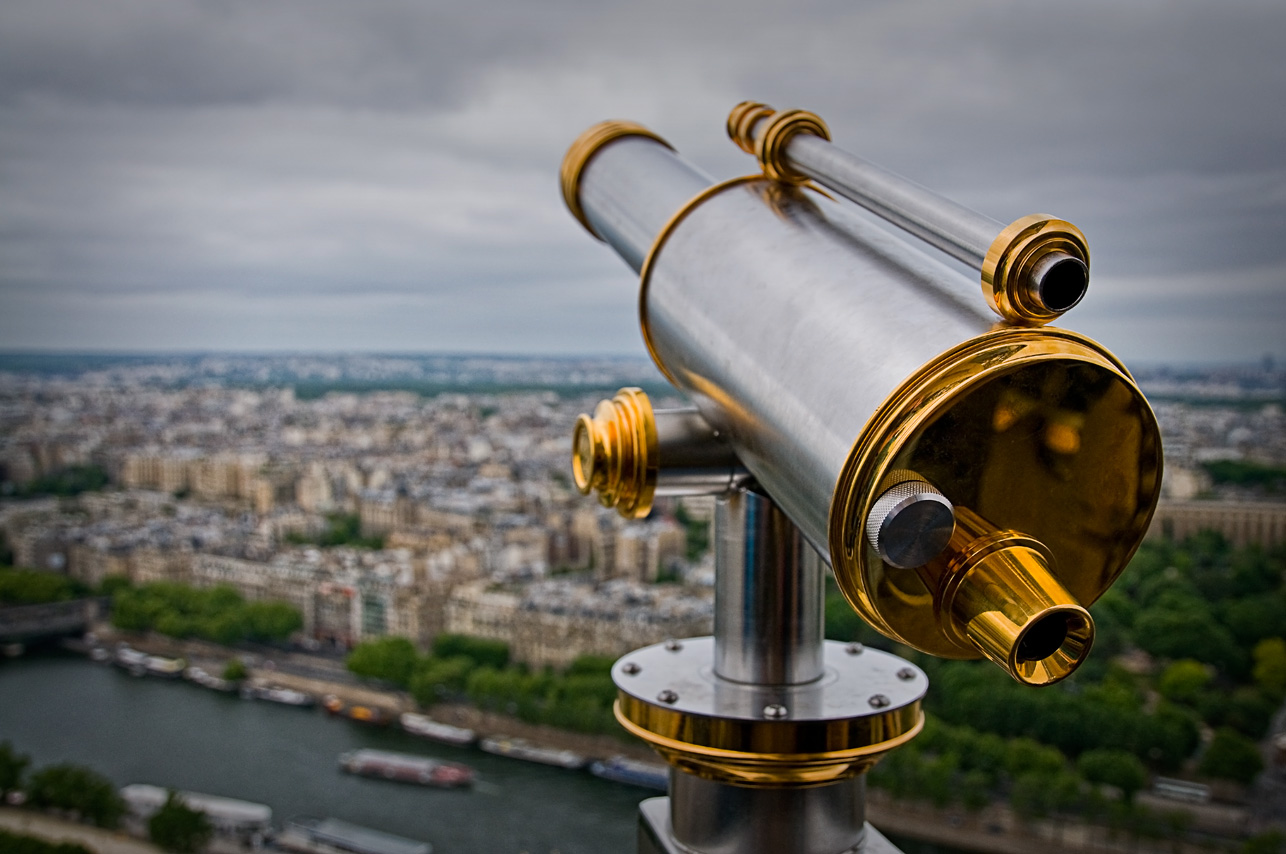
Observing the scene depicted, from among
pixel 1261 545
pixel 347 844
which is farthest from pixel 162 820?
pixel 1261 545

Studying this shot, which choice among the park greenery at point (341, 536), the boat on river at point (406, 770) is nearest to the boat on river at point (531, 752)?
the boat on river at point (406, 770)

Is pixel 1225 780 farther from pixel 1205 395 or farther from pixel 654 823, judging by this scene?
pixel 654 823

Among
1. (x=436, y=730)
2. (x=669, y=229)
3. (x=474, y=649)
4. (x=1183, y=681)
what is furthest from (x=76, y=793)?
(x=1183, y=681)

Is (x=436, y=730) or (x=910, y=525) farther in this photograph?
(x=436, y=730)

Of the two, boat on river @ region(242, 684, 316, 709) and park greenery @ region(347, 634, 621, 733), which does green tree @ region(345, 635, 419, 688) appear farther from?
boat on river @ region(242, 684, 316, 709)

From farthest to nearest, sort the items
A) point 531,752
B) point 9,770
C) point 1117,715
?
point 531,752 < point 1117,715 < point 9,770

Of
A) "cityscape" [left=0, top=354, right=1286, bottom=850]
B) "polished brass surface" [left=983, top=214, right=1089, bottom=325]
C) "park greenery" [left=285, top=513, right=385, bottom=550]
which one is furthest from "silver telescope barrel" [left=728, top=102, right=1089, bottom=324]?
"park greenery" [left=285, top=513, right=385, bottom=550]

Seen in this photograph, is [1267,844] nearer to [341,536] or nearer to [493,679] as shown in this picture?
[493,679]
